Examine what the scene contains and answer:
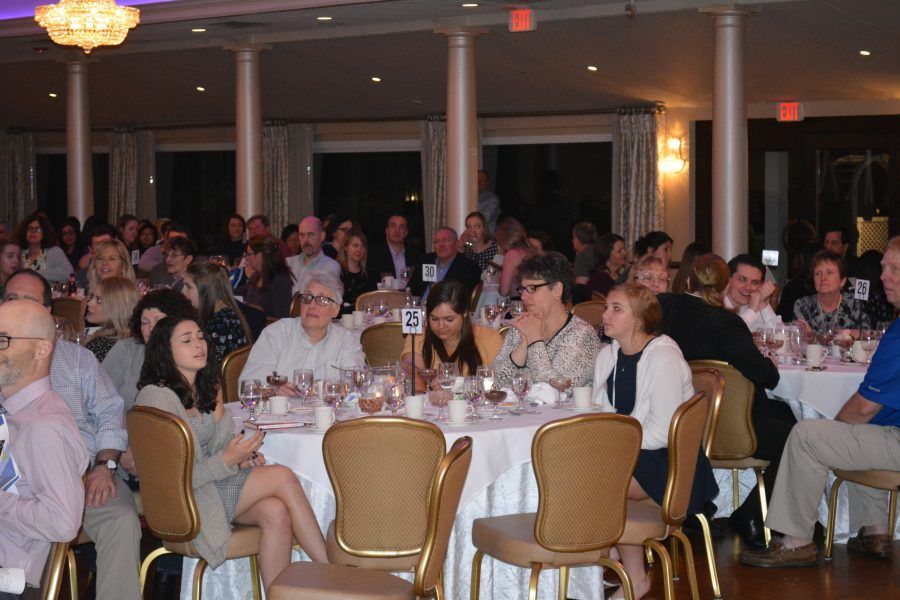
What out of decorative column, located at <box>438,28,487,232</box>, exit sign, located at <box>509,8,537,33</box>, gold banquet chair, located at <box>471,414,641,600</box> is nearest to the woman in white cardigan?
gold banquet chair, located at <box>471,414,641,600</box>

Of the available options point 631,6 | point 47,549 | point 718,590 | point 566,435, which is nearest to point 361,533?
point 566,435

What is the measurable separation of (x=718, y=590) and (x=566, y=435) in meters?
1.37

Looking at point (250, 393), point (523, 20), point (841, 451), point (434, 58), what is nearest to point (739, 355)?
point (841, 451)

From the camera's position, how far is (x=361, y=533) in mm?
3762

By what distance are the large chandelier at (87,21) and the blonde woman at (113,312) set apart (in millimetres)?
4685

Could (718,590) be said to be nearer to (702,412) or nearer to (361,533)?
(702,412)

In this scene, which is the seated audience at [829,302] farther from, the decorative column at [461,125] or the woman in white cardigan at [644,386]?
the decorative column at [461,125]

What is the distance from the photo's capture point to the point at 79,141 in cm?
1321

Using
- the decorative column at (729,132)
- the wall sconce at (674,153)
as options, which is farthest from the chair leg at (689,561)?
the wall sconce at (674,153)

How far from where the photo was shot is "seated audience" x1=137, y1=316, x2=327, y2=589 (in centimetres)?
405

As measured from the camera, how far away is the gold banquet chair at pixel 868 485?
5039mm

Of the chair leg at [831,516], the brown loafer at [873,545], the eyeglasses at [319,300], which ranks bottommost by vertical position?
the brown loafer at [873,545]

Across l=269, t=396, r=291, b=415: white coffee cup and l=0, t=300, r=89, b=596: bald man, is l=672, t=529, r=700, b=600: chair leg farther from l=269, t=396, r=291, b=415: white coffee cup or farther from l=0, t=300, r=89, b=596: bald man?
l=0, t=300, r=89, b=596: bald man

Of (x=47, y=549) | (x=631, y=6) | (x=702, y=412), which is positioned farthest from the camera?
(x=631, y=6)
